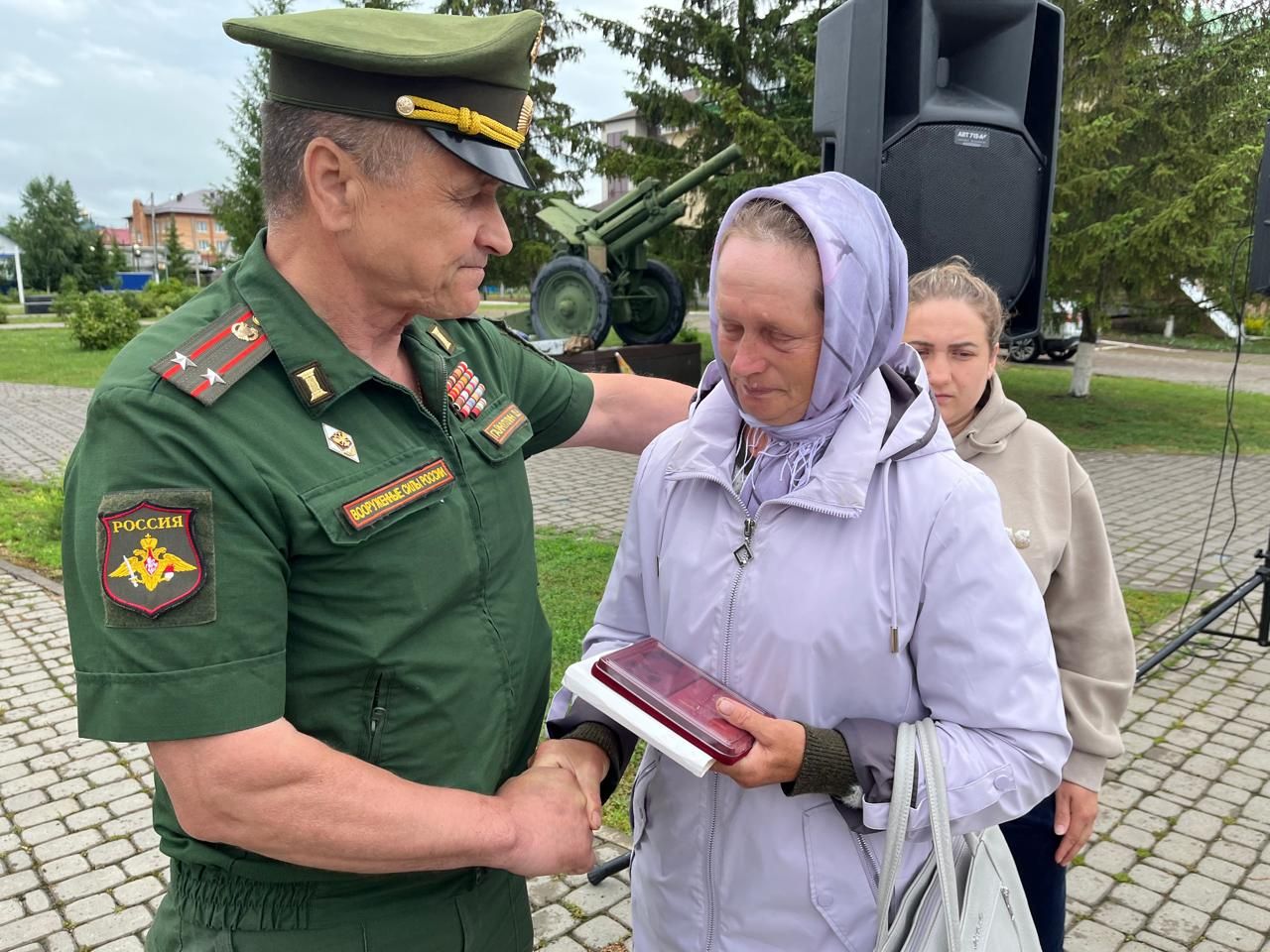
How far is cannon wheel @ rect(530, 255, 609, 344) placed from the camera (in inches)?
520

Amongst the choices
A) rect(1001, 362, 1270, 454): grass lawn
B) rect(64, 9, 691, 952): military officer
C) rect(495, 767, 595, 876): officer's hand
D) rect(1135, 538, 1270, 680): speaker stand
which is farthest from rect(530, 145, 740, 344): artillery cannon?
rect(495, 767, 595, 876): officer's hand

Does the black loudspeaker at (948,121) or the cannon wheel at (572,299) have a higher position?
the black loudspeaker at (948,121)

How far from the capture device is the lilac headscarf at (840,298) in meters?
1.24

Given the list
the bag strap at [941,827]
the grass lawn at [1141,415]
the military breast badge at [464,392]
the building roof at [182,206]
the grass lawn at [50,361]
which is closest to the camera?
the bag strap at [941,827]

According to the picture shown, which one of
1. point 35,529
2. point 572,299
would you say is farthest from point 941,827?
point 572,299

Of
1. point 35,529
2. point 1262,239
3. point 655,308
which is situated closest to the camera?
point 1262,239

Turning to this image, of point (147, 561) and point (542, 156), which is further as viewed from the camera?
point (542, 156)

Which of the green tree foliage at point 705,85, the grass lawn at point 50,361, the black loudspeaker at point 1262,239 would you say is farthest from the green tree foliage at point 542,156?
the black loudspeaker at point 1262,239

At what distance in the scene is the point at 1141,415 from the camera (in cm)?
1291

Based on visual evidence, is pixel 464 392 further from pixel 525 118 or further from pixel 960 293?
pixel 960 293

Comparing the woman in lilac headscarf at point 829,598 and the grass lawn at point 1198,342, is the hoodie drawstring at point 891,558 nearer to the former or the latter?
the woman in lilac headscarf at point 829,598

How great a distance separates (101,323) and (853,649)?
22.1 metres

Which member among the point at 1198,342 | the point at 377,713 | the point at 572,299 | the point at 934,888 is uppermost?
the point at 572,299

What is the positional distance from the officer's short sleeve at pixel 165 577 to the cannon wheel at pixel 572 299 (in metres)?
12.2
